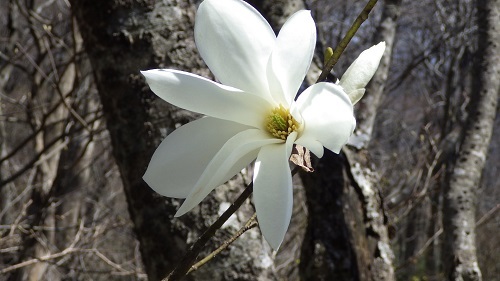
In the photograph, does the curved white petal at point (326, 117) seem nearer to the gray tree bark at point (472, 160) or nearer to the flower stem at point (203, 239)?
the flower stem at point (203, 239)

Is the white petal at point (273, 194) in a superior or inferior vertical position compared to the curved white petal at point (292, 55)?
inferior

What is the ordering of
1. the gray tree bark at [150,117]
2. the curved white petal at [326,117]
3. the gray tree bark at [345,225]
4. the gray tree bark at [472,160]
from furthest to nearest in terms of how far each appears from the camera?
the gray tree bark at [472,160] → the gray tree bark at [345,225] → the gray tree bark at [150,117] → the curved white petal at [326,117]

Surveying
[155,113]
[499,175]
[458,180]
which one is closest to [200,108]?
[155,113]

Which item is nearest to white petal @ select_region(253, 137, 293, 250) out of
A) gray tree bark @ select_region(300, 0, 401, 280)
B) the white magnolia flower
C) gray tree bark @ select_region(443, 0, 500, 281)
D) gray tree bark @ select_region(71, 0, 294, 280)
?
the white magnolia flower

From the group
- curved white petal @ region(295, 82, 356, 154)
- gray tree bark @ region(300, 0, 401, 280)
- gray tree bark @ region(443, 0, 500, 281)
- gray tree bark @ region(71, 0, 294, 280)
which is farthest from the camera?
gray tree bark @ region(443, 0, 500, 281)

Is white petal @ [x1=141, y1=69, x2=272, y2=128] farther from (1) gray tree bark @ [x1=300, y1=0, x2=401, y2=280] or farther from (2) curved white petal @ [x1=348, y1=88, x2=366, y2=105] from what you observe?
(1) gray tree bark @ [x1=300, y1=0, x2=401, y2=280]

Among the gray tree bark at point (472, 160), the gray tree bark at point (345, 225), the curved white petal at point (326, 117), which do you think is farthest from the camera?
the gray tree bark at point (472, 160)

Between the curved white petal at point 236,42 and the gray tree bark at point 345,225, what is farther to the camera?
the gray tree bark at point 345,225

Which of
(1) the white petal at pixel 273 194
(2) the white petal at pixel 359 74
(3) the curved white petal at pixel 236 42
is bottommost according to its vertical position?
(1) the white petal at pixel 273 194

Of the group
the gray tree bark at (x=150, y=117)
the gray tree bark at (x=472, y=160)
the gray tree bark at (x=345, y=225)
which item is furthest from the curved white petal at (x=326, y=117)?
the gray tree bark at (x=472, y=160)
